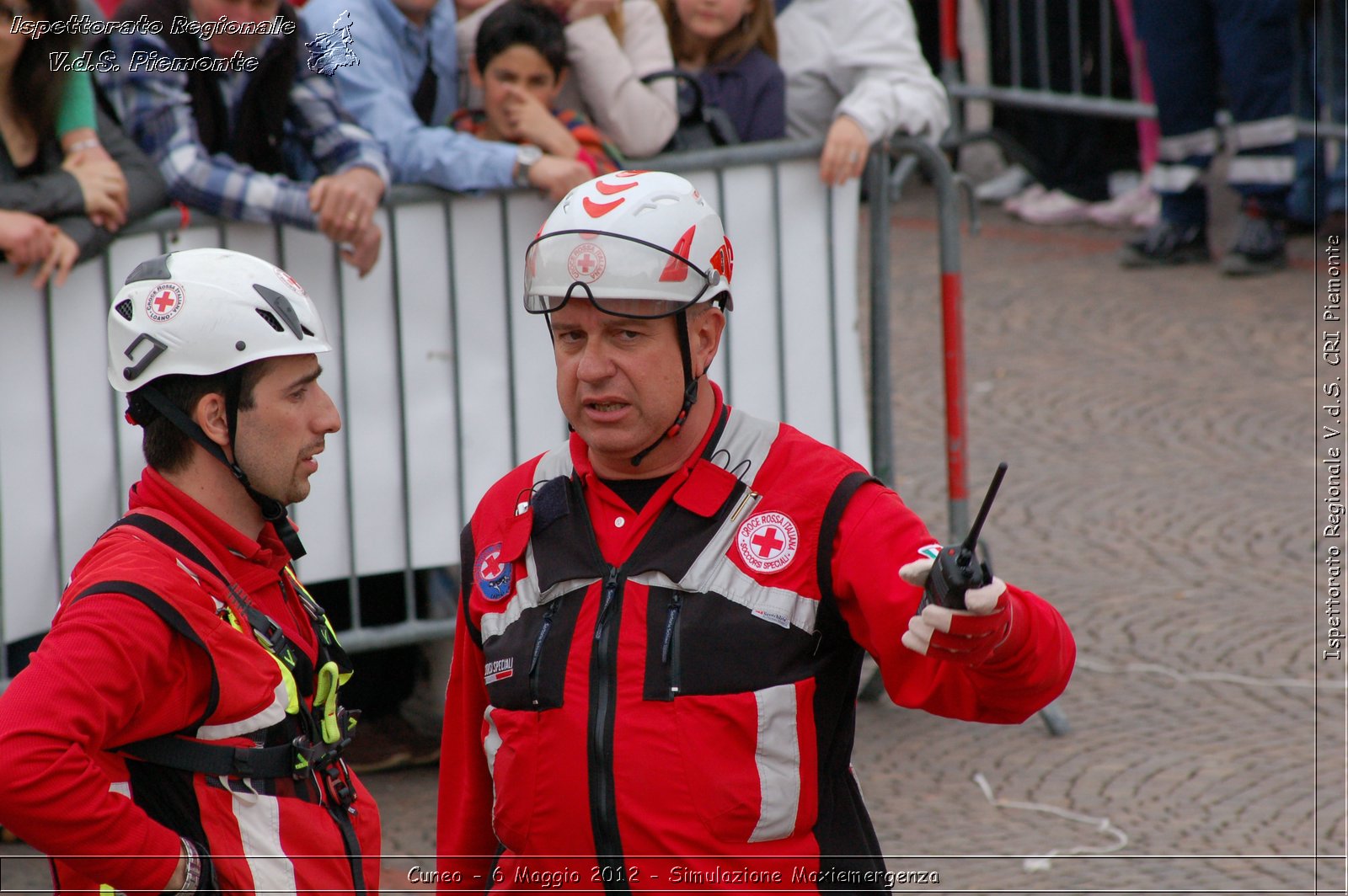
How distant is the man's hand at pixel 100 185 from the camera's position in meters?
4.81

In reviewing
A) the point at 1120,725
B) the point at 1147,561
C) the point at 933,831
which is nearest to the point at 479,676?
the point at 933,831

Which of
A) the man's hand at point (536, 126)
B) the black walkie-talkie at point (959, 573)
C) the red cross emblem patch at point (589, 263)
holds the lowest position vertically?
the black walkie-talkie at point (959, 573)

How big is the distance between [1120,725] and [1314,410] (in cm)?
314

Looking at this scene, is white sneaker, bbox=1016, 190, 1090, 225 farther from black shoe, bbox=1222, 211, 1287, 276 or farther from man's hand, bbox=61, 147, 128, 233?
man's hand, bbox=61, 147, 128, 233

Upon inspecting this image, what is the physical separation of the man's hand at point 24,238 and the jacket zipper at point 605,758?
260 cm

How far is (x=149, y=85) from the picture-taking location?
5.07 meters

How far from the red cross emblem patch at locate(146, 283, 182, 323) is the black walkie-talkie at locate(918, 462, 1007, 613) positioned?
59.7 inches

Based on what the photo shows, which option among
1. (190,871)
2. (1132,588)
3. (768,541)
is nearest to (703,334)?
(768,541)

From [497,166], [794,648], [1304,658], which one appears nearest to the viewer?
[794,648]

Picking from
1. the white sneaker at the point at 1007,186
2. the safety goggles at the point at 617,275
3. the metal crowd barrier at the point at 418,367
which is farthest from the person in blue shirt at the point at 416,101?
the white sneaker at the point at 1007,186

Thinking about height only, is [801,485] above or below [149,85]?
below

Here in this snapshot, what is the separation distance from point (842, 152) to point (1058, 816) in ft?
7.49

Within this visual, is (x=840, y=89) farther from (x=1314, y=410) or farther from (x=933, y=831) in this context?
(x=1314, y=410)

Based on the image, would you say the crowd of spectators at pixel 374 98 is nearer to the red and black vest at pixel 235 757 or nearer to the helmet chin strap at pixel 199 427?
the helmet chin strap at pixel 199 427
